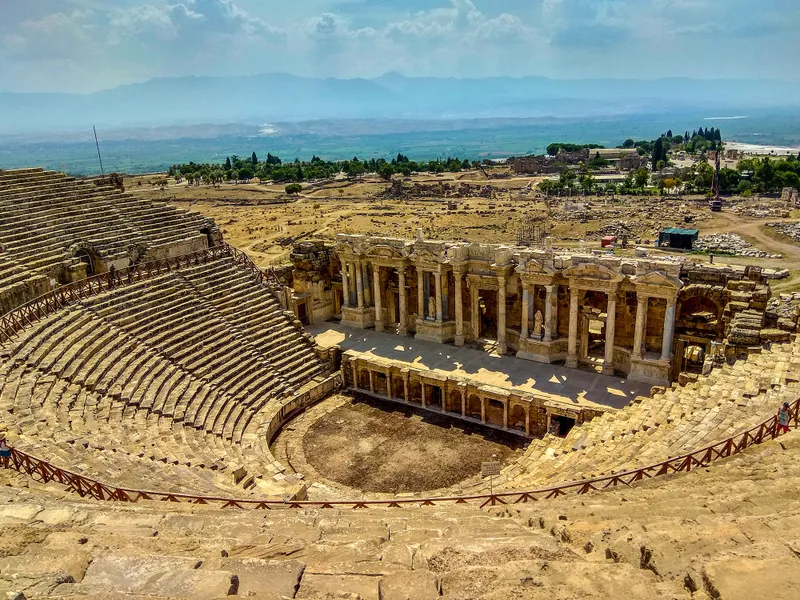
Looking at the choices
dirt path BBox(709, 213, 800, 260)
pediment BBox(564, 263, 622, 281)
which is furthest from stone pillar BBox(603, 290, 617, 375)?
dirt path BBox(709, 213, 800, 260)

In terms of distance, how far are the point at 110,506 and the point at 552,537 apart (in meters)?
8.20

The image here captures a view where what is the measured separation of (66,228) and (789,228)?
67.2 meters

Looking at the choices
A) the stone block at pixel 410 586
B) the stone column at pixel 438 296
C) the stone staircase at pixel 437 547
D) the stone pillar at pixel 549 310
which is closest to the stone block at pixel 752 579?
the stone staircase at pixel 437 547

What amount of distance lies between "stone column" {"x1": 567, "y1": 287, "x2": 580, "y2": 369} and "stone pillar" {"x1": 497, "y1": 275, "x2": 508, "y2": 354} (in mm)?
3275

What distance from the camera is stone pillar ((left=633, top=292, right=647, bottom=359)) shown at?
2573cm

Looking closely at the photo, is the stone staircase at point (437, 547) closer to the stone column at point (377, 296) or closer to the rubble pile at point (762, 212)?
the stone column at point (377, 296)

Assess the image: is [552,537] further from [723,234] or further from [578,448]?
[723,234]

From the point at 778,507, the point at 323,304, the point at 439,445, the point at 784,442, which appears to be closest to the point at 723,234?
the point at 323,304

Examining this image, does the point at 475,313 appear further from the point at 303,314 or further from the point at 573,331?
the point at 303,314

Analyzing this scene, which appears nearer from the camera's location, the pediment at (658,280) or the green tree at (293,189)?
the pediment at (658,280)

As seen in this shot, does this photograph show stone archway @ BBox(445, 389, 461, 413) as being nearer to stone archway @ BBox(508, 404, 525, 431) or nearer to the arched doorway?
stone archway @ BBox(508, 404, 525, 431)

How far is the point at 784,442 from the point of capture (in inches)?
509

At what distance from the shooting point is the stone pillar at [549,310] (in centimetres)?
2785

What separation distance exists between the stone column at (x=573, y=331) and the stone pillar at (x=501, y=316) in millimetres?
3275
